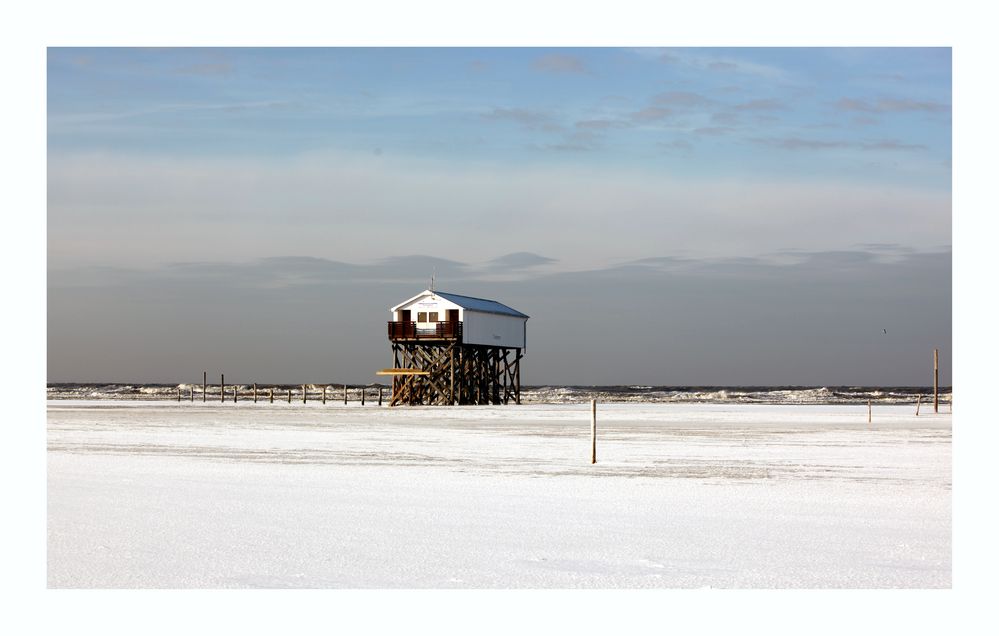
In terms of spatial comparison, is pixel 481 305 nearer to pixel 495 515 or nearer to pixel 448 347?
pixel 448 347

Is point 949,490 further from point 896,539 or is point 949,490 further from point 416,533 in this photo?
point 416,533

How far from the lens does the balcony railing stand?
61.2 metres

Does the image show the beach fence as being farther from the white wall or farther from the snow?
the snow

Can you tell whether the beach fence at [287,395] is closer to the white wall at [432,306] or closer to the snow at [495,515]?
the white wall at [432,306]

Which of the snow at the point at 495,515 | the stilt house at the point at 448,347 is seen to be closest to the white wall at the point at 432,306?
the stilt house at the point at 448,347

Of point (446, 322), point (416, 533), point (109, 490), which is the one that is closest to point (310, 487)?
point (109, 490)

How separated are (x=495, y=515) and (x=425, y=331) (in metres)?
48.7

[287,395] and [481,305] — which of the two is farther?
[287,395]

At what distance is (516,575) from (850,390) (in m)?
105

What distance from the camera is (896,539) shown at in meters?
12.1

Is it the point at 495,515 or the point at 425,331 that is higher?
the point at 425,331

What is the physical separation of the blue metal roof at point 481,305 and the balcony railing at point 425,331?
141 centimetres

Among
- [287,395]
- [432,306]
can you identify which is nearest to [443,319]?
[432,306]

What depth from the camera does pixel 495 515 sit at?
1370 cm
